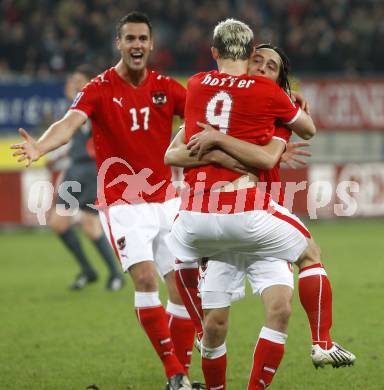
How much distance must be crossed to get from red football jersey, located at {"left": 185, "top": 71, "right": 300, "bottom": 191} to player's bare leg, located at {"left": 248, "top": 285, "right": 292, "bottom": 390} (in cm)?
69

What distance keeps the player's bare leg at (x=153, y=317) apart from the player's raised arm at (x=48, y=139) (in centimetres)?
98

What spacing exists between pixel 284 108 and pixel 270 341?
1.30 meters

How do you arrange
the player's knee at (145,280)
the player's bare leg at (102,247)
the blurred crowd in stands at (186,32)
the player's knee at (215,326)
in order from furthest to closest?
the blurred crowd in stands at (186,32), the player's bare leg at (102,247), the player's knee at (145,280), the player's knee at (215,326)

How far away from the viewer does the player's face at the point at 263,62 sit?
5.57 metres

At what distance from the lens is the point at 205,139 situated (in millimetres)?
5094

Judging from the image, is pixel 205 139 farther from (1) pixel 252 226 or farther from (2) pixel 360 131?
(2) pixel 360 131

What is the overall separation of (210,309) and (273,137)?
104cm

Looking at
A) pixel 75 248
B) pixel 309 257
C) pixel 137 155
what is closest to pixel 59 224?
pixel 75 248

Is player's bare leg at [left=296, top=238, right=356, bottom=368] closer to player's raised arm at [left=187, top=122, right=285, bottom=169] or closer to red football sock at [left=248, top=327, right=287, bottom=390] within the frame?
red football sock at [left=248, top=327, right=287, bottom=390]

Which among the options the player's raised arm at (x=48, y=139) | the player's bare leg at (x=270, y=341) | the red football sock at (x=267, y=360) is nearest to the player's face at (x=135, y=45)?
the player's raised arm at (x=48, y=139)

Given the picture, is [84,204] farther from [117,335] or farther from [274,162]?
[274,162]

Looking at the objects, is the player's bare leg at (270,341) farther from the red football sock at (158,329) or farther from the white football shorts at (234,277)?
the red football sock at (158,329)

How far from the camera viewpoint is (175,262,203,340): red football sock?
608 cm

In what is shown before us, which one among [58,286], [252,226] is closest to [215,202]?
[252,226]
